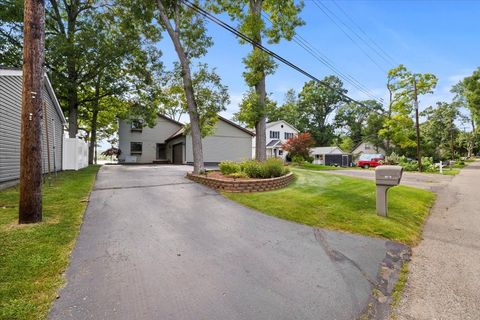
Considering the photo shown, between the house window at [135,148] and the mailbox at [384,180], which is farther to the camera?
the house window at [135,148]

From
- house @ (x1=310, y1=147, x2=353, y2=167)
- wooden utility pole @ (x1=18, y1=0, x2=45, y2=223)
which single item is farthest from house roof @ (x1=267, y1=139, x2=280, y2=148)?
wooden utility pole @ (x1=18, y1=0, x2=45, y2=223)

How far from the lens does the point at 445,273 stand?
144 inches

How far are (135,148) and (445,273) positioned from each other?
28525mm

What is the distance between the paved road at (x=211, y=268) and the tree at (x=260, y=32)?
667 cm

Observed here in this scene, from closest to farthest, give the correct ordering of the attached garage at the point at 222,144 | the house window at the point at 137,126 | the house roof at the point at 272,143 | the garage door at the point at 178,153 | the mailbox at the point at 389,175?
the mailbox at the point at 389,175, the garage door at the point at 178,153, the attached garage at the point at 222,144, the house window at the point at 137,126, the house roof at the point at 272,143

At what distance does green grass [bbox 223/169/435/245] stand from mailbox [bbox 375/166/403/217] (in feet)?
0.82

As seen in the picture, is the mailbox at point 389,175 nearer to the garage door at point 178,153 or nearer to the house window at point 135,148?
the garage door at point 178,153

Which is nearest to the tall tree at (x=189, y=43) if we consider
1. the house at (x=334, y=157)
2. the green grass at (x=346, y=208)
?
the green grass at (x=346, y=208)

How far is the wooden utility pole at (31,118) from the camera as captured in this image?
4562mm

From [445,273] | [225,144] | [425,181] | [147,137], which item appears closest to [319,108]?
[225,144]

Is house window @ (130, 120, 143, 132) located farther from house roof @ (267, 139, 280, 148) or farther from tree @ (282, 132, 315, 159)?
house roof @ (267, 139, 280, 148)

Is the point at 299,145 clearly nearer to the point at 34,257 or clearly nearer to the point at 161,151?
the point at 161,151

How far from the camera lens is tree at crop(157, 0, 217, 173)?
10883 millimetres

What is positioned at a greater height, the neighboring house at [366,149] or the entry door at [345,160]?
the neighboring house at [366,149]
